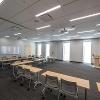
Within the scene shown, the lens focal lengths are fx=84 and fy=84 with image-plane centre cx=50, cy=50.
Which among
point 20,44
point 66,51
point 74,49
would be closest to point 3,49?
point 20,44

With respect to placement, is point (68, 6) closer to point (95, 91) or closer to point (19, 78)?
point (95, 91)

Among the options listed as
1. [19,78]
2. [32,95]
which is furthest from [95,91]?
[19,78]

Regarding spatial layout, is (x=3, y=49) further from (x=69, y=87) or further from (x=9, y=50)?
(x=69, y=87)

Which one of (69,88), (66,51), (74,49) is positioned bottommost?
(69,88)

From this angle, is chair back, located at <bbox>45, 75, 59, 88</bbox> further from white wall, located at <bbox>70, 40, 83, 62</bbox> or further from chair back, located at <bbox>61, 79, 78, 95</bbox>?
white wall, located at <bbox>70, 40, 83, 62</bbox>

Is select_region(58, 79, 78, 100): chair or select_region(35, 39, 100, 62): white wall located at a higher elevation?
select_region(35, 39, 100, 62): white wall

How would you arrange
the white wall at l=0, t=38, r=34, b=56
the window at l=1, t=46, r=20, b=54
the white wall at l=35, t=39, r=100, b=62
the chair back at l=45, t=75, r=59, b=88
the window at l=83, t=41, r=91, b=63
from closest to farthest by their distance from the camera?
the chair back at l=45, t=75, r=59, b=88 → the white wall at l=35, t=39, r=100, b=62 → the window at l=83, t=41, r=91, b=63 → the window at l=1, t=46, r=20, b=54 → the white wall at l=0, t=38, r=34, b=56

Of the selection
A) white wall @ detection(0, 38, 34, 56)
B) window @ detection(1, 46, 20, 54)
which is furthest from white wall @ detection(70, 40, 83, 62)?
window @ detection(1, 46, 20, 54)

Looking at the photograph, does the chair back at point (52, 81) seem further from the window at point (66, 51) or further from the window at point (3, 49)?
the window at point (3, 49)

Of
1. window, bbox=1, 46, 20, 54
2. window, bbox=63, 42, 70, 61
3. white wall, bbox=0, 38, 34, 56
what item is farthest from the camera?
window, bbox=63, 42, 70, 61

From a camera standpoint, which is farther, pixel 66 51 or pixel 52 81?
pixel 66 51

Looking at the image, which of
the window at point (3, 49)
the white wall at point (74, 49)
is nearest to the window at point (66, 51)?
the white wall at point (74, 49)

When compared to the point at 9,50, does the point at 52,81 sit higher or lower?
lower

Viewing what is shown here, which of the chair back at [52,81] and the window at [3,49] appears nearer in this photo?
the chair back at [52,81]
